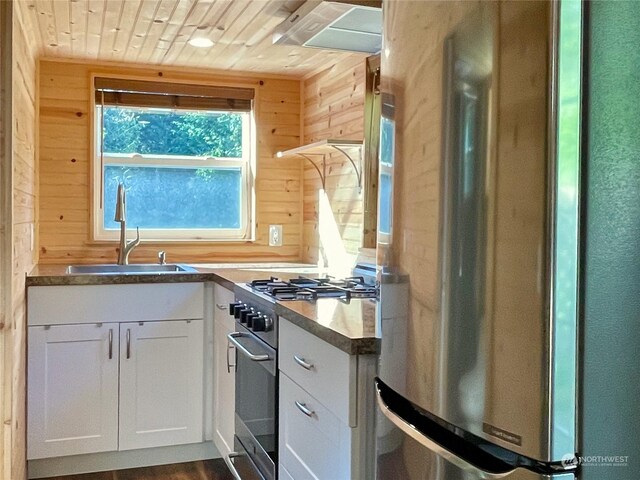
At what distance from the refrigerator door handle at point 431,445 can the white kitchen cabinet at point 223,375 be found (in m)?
1.51

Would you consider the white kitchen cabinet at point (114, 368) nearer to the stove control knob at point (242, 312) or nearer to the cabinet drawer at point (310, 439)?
the stove control knob at point (242, 312)

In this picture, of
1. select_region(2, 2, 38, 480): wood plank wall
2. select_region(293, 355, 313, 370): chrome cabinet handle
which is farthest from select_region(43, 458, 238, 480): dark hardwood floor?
select_region(293, 355, 313, 370): chrome cabinet handle

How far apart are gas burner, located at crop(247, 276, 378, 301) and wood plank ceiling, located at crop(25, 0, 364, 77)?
107cm

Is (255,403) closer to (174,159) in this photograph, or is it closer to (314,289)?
(314,289)

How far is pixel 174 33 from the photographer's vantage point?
314 cm

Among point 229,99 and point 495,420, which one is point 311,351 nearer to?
point 495,420

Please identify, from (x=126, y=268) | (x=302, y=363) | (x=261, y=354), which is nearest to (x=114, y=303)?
(x=126, y=268)

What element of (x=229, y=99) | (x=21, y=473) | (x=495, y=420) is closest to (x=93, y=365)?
(x=21, y=473)

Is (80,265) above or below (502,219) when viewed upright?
below

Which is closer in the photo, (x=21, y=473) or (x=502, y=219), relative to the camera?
(x=502, y=219)

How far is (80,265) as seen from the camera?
366 centimetres

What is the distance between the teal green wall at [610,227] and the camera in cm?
99

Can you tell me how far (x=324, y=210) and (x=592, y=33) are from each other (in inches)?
112

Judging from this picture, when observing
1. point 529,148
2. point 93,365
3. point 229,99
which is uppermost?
point 229,99
